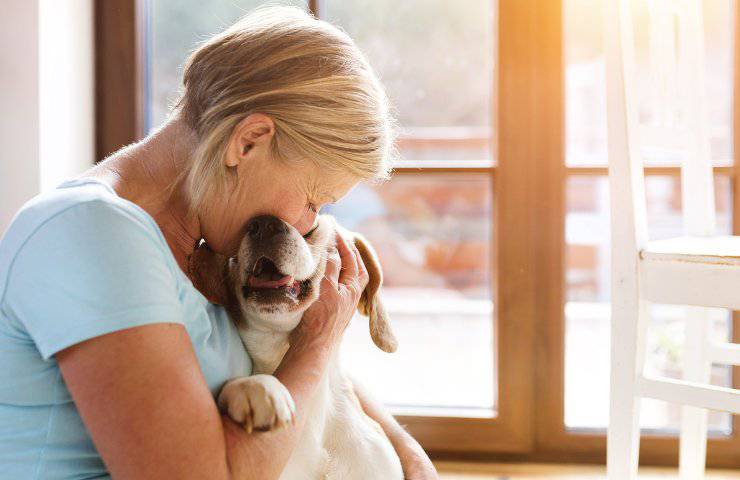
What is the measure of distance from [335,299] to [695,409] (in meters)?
0.91

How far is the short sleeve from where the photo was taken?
0.75 metres

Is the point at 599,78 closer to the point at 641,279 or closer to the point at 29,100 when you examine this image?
the point at 641,279

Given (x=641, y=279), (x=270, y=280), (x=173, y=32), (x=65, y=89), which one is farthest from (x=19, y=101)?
(x=641, y=279)

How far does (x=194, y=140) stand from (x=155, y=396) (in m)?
0.34

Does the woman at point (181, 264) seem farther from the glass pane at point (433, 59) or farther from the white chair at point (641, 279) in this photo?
the glass pane at point (433, 59)

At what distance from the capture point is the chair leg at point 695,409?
158cm

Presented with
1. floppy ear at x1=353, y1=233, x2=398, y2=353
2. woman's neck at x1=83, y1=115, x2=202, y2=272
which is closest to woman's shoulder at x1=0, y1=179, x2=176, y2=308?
woman's neck at x1=83, y1=115, x2=202, y2=272

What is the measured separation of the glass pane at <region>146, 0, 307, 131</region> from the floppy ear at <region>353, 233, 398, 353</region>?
895mm

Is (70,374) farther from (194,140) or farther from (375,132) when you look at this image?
(375,132)

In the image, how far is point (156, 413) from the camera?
779 millimetres

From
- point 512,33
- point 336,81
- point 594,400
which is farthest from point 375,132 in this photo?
point 594,400

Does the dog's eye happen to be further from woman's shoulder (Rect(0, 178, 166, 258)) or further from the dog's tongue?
woman's shoulder (Rect(0, 178, 166, 258))

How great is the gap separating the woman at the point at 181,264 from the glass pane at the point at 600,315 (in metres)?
0.98

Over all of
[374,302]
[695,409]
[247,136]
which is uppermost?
[247,136]
